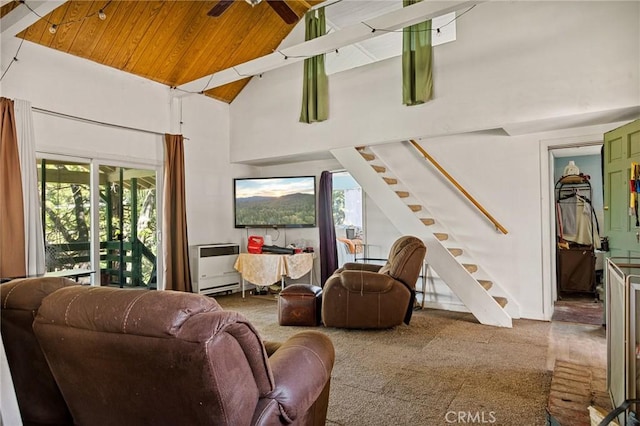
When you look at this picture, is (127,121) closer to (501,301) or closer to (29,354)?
(29,354)

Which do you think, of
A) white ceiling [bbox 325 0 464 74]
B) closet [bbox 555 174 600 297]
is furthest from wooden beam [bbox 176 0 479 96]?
closet [bbox 555 174 600 297]

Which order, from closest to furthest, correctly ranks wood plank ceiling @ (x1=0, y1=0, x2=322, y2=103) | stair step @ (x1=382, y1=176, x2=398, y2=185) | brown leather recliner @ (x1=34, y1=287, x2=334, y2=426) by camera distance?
brown leather recliner @ (x1=34, y1=287, x2=334, y2=426) → wood plank ceiling @ (x1=0, y1=0, x2=322, y2=103) → stair step @ (x1=382, y1=176, x2=398, y2=185)

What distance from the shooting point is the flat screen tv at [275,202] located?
6.27 meters

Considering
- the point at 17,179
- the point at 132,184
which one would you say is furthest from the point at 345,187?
the point at 17,179

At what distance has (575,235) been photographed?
615 cm

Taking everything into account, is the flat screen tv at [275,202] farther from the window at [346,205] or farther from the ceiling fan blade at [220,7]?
the ceiling fan blade at [220,7]

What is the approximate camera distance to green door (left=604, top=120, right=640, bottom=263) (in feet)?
11.6

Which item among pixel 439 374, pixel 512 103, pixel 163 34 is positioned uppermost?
pixel 163 34

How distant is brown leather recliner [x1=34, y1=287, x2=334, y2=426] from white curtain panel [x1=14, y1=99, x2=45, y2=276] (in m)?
3.37

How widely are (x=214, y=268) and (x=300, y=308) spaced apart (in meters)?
2.33

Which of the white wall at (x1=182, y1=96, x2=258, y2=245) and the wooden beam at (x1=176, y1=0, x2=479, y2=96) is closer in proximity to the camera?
the wooden beam at (x1=176, y1=0, x2=479, y2=96)

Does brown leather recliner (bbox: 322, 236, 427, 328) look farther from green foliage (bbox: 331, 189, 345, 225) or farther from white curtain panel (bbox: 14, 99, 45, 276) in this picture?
green foliage (bbox: 331, 189, 345, 225)

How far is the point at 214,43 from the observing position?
5473 millimetres

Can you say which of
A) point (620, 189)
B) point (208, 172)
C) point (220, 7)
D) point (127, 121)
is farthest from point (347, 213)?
point (220, 7)
